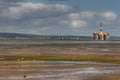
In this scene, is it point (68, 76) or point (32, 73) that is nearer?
point (68, 76)

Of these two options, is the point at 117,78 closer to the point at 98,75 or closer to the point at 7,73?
the point at 98,75

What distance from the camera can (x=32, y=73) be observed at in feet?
130

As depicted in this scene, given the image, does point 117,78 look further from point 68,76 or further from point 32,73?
point 32,73

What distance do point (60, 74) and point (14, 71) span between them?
5.39 meters

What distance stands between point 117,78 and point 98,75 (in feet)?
9.25

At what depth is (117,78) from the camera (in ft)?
118

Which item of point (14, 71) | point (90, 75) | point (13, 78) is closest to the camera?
point (13, 78)

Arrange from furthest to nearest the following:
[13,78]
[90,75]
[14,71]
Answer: [14,71], [90,75], [13,78]

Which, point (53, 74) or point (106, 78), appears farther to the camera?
point (53, 74)

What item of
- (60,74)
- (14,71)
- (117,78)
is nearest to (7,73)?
(14,71)

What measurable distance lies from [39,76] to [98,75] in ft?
18.1

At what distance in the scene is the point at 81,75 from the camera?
38.2 metres

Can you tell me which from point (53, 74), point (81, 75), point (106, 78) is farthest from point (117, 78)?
point (53, 74)

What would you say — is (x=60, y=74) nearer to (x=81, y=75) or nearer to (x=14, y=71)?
(x=81, y=75)
